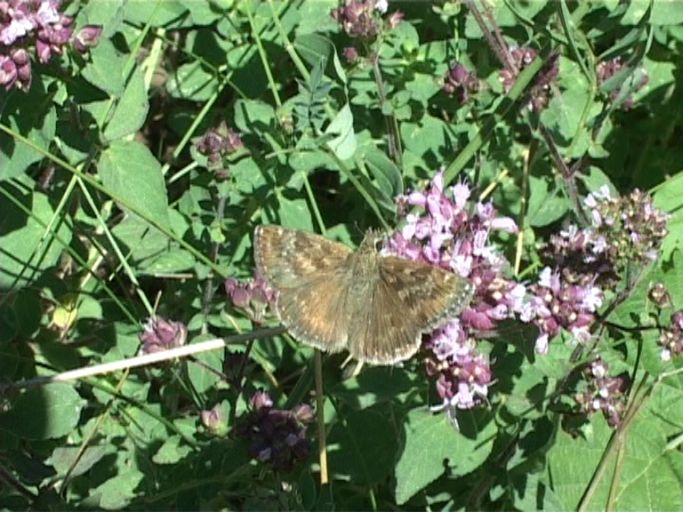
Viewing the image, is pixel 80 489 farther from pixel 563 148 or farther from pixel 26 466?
pixel 563 148

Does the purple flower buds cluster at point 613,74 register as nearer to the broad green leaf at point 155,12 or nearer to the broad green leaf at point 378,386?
the broad green leaf at point 378,386

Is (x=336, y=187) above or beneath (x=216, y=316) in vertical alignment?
above

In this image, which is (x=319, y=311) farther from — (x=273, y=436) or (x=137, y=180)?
(x=137, y=180)

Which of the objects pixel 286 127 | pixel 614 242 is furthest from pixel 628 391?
pixel 286 127

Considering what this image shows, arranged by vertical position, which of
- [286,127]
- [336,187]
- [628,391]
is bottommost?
[628,391]

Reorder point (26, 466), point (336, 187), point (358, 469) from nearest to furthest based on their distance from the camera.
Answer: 1. point (26, 466)
2. point (358, 469)
3. point (336, 187)

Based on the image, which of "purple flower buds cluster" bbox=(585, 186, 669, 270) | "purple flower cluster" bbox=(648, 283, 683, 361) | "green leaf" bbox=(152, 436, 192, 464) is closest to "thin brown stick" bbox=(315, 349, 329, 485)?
"green leaf" bbox=(152, 436, 192, 464)

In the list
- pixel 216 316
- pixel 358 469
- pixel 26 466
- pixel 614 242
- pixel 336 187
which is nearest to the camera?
pixel 614 242

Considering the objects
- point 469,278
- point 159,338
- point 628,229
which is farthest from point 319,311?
point 628,229

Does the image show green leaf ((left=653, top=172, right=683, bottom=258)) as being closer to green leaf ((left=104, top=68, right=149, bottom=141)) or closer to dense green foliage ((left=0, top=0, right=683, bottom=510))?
dense green foliage ((left=0, top=0, right=683, bottom=510))
